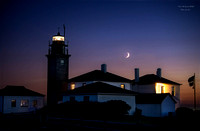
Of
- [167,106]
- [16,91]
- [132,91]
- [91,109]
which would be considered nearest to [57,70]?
[16,91]

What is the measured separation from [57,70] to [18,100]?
864cm

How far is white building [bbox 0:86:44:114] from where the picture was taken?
147 ft

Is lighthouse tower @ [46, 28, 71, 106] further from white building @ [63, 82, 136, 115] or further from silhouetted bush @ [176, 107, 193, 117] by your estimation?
silhouetted bush @ [176, 107, 193, 117]

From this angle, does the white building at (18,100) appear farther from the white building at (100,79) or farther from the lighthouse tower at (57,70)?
the white building at (100,79)

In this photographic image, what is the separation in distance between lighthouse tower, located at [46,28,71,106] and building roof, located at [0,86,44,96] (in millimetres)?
2543

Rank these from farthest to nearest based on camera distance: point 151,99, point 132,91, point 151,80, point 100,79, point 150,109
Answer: point 151,80, point 100,79, point 151,99, point 150,109, point 132,91

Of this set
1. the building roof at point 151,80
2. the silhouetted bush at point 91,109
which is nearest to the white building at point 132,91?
the building roof at point 151,80

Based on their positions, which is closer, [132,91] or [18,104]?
[132,91]

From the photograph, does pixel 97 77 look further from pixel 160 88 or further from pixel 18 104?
pixel 18 104

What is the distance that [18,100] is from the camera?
46.4 metres

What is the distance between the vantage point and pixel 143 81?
53.6 m

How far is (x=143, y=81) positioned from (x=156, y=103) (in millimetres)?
12427

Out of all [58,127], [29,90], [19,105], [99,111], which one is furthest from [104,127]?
[29,90]

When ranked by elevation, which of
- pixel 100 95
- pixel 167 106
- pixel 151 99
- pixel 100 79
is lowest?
pixel 167 106
